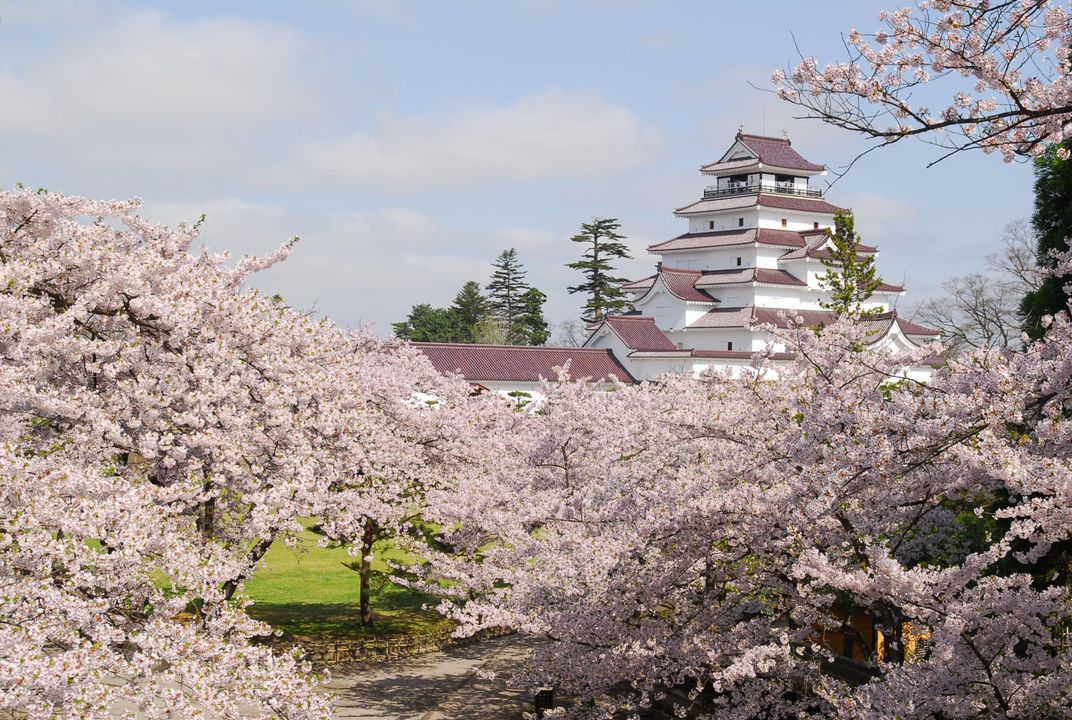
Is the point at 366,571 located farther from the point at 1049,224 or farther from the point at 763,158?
the point at 763,158

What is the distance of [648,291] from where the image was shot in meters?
55.4

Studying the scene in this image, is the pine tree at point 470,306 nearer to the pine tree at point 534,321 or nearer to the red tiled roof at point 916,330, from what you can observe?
the pine tree at point 534,321

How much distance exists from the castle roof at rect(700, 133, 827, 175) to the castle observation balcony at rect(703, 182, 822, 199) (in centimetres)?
99

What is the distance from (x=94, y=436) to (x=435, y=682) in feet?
30.6

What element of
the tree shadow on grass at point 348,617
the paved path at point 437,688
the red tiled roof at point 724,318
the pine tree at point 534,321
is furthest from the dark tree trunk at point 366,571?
the pine tree at point 534,321

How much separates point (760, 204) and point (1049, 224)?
42.7 metres

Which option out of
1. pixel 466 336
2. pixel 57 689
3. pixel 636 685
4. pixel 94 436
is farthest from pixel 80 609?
pixel 466 336

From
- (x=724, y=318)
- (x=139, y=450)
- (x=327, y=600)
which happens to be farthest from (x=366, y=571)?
(x=724, y=318)

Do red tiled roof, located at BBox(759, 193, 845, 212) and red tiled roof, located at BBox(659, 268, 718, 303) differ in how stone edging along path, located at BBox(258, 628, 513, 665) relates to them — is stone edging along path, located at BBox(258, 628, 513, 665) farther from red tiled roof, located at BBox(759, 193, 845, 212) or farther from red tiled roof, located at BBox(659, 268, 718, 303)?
red tiled roof, located at BBox(759, 193, 845, 212)

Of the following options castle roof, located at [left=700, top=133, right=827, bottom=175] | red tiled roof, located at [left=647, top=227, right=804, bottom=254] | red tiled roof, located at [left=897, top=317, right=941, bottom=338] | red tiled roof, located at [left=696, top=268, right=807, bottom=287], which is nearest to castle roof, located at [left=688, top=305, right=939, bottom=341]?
red tiled roof, located at [left=897, top=317, right=941, bottom=338]

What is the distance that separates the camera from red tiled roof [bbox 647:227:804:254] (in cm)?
5372

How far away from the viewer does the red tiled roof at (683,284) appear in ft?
175

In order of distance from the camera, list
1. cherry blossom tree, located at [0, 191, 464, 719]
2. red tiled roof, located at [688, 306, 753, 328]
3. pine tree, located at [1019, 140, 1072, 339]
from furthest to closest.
Result: red tiled roof, located at [688, 306, 753, 328] → pine tree, located at [1019, 140, 1072, 339] → cherry blossom tree, located at [0, 191, 464, 719]

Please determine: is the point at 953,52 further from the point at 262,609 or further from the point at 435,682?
the point at 262,609
